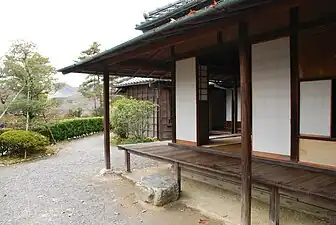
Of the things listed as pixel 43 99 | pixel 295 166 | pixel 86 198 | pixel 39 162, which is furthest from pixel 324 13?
pixel 43 99

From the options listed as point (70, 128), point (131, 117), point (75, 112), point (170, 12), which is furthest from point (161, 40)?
point (75, 112)

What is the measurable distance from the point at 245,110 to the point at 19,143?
762 cm

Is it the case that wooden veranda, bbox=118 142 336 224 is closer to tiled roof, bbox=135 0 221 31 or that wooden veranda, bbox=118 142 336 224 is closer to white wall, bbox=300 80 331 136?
white wall, bbox=300 80 331 136

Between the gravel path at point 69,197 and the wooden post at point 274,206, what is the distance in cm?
99

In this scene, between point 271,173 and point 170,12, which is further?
point 170,12

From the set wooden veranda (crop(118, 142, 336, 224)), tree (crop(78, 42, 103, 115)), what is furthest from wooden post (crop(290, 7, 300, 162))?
tree (crop(78, 42, 103, 115))

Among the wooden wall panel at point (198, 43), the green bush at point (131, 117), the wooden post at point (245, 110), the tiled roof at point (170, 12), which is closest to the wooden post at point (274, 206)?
the wooden post at point (245, 110)

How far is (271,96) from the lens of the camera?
13.4 feet

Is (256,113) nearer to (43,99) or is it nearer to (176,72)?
(176,72)

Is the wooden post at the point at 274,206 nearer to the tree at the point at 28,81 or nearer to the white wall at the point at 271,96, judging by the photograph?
the white wall at the point at 271,96

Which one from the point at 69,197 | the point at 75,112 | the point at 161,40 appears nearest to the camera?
the point at 161,40

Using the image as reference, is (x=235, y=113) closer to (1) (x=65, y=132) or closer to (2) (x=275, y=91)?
(2) (x=275, y=91)

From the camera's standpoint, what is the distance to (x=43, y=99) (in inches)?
406

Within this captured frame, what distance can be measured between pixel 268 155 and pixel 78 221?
3.07 m
